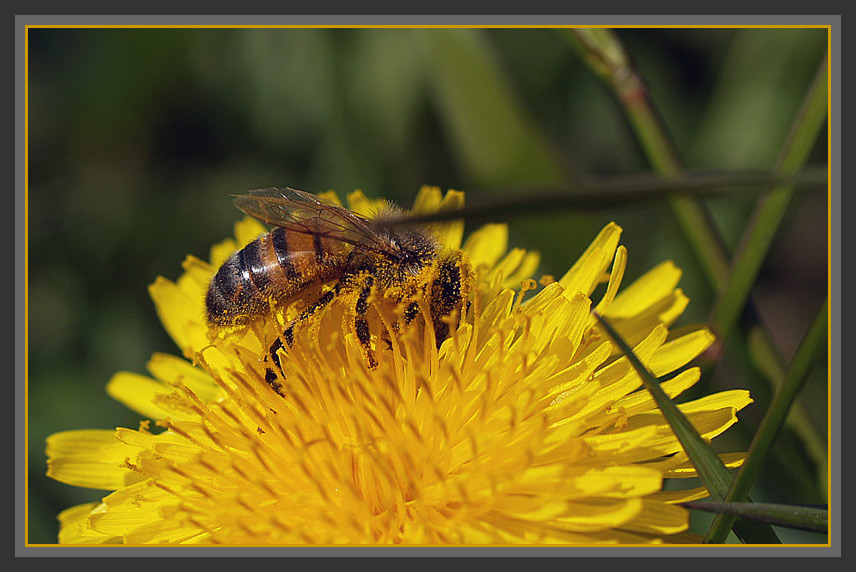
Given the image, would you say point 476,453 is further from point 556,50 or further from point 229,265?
point 556,50

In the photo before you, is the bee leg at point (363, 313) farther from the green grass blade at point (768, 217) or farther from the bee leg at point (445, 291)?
the green grass blade at point (768, 217)

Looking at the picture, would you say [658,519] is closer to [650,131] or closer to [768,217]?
[768,217]

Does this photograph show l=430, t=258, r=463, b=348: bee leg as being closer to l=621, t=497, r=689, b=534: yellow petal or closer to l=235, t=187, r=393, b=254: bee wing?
l=235, t=187, r=393, b=254: bee wing

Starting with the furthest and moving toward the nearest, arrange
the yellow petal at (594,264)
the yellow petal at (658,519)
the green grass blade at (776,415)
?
the yellow petal at (594,264) → the yellow petal at (658,519) → the green grass blade at (776,415)

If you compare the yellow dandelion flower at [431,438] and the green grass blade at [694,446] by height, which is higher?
the yellow dandelion flower at [431,438]

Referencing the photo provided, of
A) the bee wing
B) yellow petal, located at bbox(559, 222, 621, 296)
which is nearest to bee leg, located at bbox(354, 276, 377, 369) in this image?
the bee wing

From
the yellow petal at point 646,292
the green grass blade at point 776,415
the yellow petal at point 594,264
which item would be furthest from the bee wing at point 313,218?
the green grass blade at point 776,415
